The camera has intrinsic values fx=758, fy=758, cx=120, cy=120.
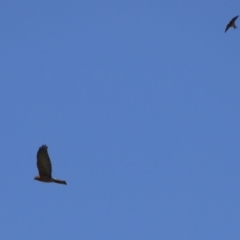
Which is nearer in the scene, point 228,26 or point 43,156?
point 43,156

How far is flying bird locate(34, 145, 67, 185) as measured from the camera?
3045 cm

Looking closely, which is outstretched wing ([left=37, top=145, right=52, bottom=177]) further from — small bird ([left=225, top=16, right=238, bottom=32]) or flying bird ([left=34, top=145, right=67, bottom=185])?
small bird ([left=225, top=16, right=238, bottom=32])

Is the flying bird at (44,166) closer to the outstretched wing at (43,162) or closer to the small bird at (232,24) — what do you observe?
the outstretched wing at (43,162)

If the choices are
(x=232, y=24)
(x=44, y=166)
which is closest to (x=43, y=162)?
(x=44, y=166)

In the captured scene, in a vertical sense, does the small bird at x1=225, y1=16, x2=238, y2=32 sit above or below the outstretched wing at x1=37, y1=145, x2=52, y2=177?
above

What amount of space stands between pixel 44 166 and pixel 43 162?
0.57 feet

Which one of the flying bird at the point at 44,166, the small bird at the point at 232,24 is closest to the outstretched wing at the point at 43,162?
the flying bird at the point at 44,166

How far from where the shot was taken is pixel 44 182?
3130 cm

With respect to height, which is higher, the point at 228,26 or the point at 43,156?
the point at 228,26

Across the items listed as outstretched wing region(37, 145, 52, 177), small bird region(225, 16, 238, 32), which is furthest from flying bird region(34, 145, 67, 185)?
small bird region(225, 16, 238, 32)

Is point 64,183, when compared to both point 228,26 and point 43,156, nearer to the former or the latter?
point 43,156

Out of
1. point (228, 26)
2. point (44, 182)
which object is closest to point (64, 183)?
point (44, 182)

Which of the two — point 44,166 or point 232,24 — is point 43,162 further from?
point 232,24

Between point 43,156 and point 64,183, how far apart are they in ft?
4.59
